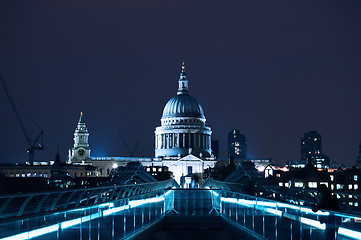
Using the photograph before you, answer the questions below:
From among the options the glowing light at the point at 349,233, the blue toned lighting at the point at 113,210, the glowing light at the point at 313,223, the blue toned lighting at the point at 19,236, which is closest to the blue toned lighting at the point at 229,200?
the blue toned lighting at the point at 113,210

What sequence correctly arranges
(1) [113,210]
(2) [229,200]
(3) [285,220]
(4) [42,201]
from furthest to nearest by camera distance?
(2) [229,200] → (1) [113,210] → (3) [285,220] → (4) [42,201]

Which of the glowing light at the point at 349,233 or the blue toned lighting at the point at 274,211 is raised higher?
the blue toned lighting at the point at 274,211

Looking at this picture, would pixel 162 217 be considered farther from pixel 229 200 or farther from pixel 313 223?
pixel 313 223

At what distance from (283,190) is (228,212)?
3.21 metres

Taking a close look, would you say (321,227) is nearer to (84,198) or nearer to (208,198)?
(84,198)

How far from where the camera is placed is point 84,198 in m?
23.5

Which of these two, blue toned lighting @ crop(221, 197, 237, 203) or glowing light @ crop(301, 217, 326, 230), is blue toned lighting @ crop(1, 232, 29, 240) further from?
blue toned lighting @ crop(221, 197, 237, 203)

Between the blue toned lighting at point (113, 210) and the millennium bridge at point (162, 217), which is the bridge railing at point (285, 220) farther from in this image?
the blue toned lighting at point (113, 210)

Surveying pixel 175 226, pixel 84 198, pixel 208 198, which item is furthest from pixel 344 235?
pixel 208 198

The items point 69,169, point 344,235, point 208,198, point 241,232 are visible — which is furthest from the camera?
point 69,169

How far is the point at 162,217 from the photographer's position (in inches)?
1291

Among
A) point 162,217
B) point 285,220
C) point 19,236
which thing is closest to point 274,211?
point 285,220

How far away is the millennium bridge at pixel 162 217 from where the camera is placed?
1554 centimetres

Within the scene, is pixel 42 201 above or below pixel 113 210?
above
